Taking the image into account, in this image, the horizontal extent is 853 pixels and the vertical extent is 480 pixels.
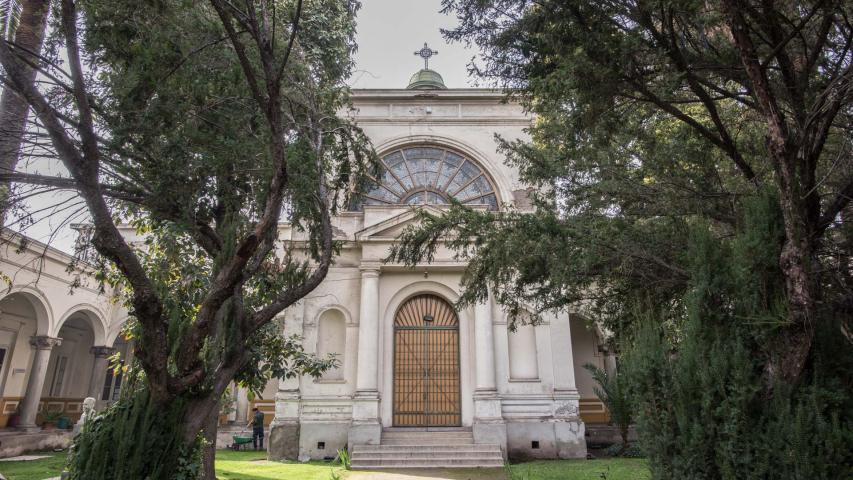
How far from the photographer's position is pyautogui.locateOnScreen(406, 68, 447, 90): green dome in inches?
798

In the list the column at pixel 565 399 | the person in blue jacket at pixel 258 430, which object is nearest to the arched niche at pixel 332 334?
the person in blue jacket at pixel 258 430

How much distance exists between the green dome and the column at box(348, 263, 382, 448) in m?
8.80

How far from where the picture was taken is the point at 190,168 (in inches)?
269

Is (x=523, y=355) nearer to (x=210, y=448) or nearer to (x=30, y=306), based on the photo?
(x=210, y=448)

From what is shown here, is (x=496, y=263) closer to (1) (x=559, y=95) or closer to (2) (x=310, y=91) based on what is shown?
(1) (x=559, y=95)

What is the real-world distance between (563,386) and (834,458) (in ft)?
33.0

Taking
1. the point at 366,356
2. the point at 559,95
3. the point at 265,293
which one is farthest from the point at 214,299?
the point at 366,356

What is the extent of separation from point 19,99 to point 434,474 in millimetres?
9208

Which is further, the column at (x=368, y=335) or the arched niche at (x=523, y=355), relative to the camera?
the arched niche at (x=523, y=355)

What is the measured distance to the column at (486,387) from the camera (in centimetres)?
1284

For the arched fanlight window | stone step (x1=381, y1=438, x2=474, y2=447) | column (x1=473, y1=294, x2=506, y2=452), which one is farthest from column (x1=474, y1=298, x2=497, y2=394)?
the arched fanlight window

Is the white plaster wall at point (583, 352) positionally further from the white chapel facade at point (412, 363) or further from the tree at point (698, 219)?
the tree at point (698, 219)

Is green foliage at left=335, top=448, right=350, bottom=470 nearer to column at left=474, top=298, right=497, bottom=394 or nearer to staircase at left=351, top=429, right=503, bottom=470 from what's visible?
staircase at left=351, top=429, right=503, bottom=470

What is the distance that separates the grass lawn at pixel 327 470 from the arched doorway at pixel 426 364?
228 cm
